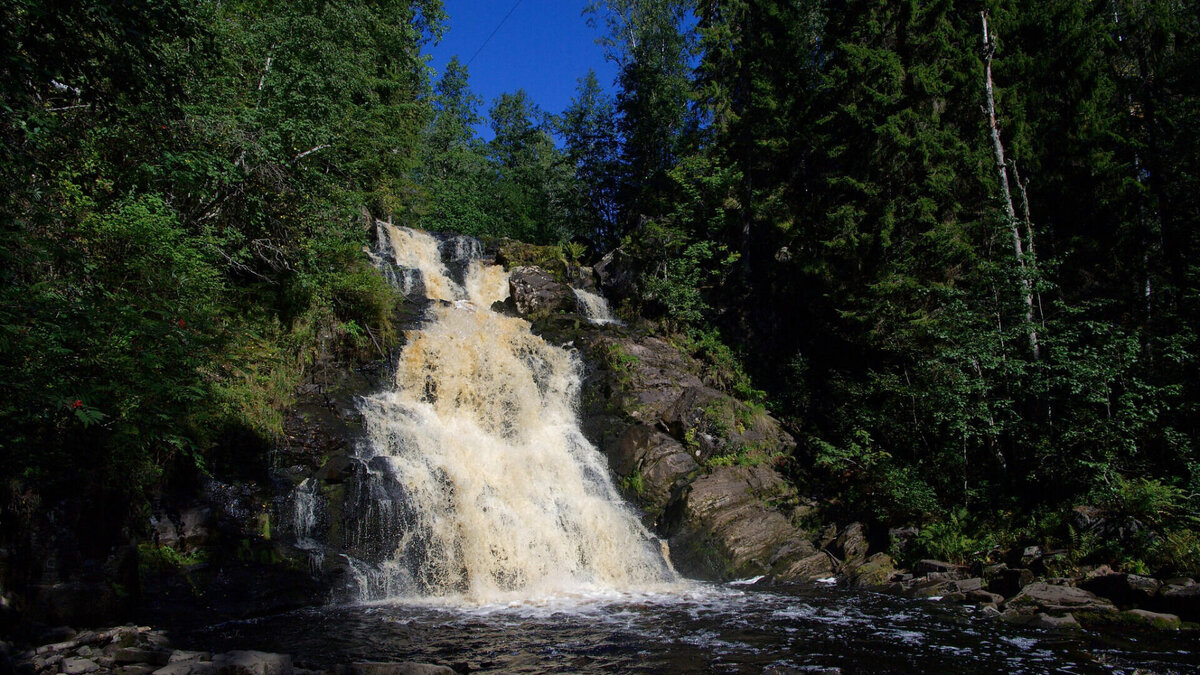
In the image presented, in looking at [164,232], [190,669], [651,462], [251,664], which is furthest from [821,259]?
[190,669]

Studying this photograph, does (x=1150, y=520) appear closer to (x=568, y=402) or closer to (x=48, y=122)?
(x=568, y=402)

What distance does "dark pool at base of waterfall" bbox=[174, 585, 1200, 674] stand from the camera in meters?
7.11

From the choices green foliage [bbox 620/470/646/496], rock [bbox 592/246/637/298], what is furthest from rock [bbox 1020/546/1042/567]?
rock [bbox 592/246/637/298]

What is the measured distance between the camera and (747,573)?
12938 mm

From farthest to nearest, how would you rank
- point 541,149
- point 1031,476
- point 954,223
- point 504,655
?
1. point 541,149
2. point 954,223
3. point 1031,476
4. point 504,655

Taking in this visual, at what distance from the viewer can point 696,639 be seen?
8219 mm

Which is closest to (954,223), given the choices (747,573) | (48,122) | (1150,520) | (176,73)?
(1150,520)

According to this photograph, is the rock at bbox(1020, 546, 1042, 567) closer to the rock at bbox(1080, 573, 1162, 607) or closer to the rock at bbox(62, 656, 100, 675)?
the rock at bbox(1080, 573, 1162, 607)

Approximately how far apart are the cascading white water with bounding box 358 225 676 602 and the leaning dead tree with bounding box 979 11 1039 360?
9.71m

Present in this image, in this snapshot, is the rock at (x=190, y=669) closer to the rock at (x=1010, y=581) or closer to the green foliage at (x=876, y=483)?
the rock at (x=1010, y=581)

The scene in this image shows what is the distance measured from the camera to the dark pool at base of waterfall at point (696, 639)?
7105 mm

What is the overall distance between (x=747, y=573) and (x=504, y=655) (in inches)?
279

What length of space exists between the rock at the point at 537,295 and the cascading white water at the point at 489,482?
322 cm

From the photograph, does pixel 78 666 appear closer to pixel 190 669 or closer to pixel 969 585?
pixel 190 669
